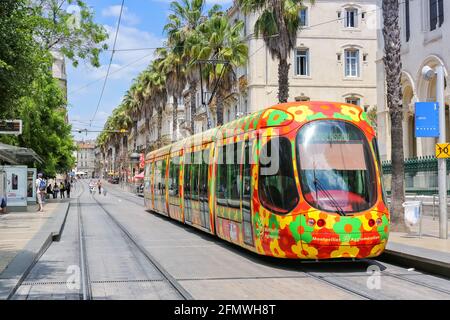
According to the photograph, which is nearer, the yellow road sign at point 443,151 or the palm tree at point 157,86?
the yellow road sign at point 443,151

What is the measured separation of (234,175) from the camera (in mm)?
14531

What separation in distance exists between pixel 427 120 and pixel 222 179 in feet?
18.1

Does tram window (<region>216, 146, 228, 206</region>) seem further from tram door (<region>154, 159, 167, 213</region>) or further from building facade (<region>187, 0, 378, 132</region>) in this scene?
building facade (<region>187, 0, 378, 132</region>)

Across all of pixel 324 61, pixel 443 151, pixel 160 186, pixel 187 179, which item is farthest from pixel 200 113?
pixel 443 151

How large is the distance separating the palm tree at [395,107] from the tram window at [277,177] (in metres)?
7.88

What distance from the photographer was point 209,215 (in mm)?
17250

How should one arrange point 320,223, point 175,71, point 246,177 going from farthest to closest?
point 175,71, point 246,177, point 320,223

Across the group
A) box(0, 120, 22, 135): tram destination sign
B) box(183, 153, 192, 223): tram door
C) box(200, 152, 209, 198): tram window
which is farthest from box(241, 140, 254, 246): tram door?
box(0, 120, 22, 135): tram destination sign

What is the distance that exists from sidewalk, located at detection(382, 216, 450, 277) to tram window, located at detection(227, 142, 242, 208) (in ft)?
11.6

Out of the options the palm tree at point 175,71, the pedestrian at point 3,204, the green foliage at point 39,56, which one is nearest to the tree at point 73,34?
the green foliage at point 39,56

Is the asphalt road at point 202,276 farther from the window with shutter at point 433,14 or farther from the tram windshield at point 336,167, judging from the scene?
the window with shutter at point 433,14

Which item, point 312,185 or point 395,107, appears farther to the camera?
point 395,107

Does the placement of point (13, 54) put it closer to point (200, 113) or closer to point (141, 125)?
point (200, 113)

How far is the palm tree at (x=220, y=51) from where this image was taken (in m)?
35.8
